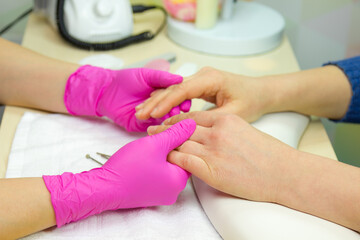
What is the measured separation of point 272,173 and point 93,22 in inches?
29.9

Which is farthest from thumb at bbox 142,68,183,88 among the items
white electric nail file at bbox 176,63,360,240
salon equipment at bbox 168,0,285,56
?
salon equipment at bbox 168,0,285,56

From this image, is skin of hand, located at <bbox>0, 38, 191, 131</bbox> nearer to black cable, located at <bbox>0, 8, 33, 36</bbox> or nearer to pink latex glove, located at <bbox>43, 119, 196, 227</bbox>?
pink latex glove, located at <bbox>43, 119, 196, 227</bbox>

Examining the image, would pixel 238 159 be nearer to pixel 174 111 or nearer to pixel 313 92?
pixel 174 111

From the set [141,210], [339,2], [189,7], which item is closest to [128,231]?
[141,210]

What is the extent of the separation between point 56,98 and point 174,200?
399mm

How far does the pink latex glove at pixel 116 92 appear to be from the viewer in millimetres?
865

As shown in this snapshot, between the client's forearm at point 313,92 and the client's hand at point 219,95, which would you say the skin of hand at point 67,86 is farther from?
the client's forearm at point 313,92

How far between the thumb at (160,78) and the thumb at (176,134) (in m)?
0.13

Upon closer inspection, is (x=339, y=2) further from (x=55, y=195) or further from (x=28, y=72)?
(x=55, y=195)

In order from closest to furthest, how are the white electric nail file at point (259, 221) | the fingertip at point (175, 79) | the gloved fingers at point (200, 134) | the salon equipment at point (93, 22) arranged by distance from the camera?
the white electric nail file at point (259, 221) < the gloved fingers at point (200, 134) < the fingertip at point (175, 79) < the salon equipment at point (93, 22)

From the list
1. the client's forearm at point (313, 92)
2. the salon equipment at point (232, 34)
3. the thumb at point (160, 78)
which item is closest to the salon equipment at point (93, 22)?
the salon equipment at point (232, 34)

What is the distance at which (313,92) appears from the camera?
939 millimetres

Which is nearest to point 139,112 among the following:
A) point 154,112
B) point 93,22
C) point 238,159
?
point 154,112

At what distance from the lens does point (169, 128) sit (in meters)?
0.75
